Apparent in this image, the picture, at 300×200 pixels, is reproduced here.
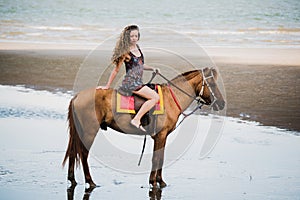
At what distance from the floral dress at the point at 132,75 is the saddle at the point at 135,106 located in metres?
0.08

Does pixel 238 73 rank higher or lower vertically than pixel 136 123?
lower

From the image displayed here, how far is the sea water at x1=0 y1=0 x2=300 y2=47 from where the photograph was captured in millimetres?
28953

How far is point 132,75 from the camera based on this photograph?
765 centimetres

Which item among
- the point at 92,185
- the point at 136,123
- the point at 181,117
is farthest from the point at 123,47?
the point at 181,117

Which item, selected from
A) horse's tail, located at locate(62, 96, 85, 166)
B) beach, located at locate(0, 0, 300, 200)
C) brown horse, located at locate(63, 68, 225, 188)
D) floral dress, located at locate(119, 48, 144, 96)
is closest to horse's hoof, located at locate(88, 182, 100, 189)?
brown horse, located at locate(63, 68, 225, 188)

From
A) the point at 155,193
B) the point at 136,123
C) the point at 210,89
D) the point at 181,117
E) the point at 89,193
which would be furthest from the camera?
the point at 181,117

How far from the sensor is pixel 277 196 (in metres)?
7.25

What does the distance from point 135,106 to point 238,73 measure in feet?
36.3

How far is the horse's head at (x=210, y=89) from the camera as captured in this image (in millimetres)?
8055

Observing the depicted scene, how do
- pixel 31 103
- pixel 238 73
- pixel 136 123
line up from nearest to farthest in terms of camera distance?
pixel 136 123
pixel 31 103
pixel 238 73

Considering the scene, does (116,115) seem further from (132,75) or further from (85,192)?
(85,192)

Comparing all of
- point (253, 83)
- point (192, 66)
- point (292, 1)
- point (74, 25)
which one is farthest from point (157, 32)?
point (292, 1)

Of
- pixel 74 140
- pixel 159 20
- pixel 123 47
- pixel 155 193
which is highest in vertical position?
pixel 159 20

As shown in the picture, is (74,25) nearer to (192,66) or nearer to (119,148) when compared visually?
(192,66)
